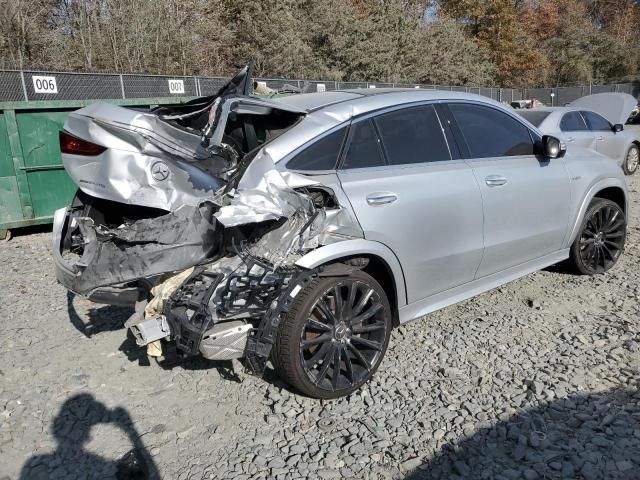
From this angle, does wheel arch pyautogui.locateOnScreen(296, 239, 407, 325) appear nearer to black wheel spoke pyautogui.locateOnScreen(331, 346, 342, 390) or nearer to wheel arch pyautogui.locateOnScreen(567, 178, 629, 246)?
black wheel spoke pyautogui.locateOnScreen(331, 346, 342, 390)

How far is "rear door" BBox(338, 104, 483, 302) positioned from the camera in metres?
3.35

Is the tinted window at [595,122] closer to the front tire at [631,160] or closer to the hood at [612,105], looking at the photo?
the front tire at [631,160]

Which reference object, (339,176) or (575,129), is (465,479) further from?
(575,129)

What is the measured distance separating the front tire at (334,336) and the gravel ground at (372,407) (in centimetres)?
17

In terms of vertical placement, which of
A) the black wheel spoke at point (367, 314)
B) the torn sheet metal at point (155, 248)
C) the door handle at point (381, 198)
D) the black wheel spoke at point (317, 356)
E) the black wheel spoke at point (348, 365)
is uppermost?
the door handle at point (381, 198)

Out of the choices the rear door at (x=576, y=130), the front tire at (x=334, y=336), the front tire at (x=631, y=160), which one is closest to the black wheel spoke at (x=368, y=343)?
the front tire at (x=334, y=336)

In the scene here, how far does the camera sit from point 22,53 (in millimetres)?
15633

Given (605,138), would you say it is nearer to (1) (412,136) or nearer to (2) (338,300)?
(1) (412,136)

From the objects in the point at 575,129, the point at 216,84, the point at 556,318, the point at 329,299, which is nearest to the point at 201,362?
→ the point at 329,299

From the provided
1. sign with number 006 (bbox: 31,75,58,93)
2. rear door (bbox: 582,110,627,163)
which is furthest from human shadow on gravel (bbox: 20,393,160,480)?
rear door (bbox: 582,110,627,163)

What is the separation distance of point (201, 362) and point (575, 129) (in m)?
8.91

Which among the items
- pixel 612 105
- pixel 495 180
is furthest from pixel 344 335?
pixel 612 105

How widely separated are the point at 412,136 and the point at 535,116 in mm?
7107

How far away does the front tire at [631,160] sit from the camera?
11524 mm
